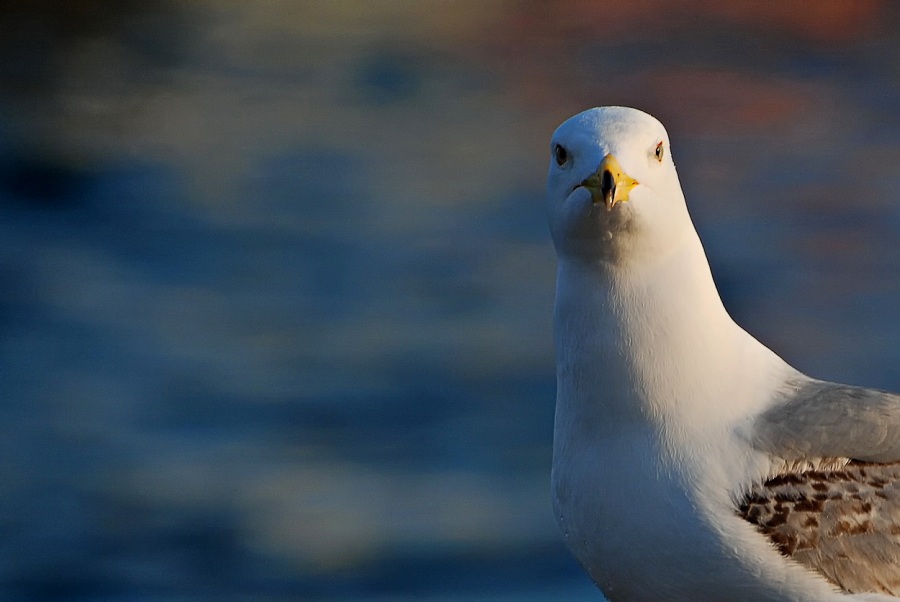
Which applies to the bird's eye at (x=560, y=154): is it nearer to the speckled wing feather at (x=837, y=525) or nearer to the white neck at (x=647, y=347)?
the white neck at (x=647, y=347)

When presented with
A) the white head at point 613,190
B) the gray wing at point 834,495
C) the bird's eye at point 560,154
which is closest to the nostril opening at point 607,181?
the white head at point 613,190

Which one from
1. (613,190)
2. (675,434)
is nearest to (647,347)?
(675,434)

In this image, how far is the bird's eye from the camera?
9.10 feet

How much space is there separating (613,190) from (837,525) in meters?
0.87

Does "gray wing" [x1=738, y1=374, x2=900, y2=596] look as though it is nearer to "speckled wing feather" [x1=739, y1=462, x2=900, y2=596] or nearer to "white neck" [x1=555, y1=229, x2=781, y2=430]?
"speckled wing feather" [x1=739, y1=462, x2=900, y2=596]

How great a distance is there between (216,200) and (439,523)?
2.62 metres

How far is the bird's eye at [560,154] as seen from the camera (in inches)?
109

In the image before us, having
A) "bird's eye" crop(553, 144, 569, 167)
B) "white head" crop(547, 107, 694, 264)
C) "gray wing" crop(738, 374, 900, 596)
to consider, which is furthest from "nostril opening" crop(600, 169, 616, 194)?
"gray wing" crop(738, 374, 900, 596)

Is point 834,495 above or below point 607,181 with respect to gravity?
below

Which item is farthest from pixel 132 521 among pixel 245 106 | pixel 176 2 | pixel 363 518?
pixel 176 2

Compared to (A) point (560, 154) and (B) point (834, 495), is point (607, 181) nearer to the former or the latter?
(A) point (560, 154)

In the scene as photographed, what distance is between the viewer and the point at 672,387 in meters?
2.77

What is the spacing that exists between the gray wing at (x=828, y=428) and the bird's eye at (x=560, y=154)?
0.70 metres

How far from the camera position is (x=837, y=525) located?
108 inches
